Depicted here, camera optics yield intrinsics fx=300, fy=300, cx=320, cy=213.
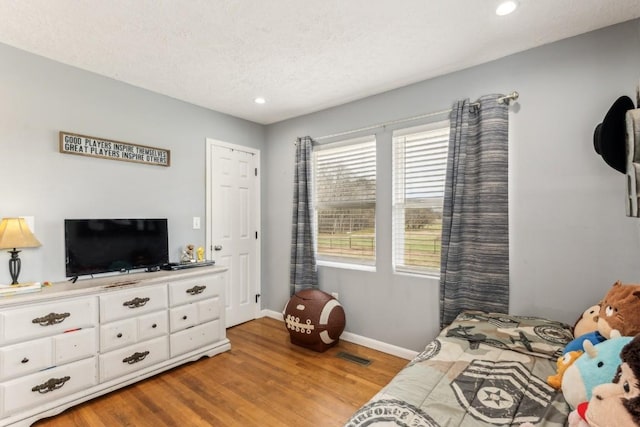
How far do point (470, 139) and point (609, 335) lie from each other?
1630 millimetres

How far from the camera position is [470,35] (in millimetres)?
2115

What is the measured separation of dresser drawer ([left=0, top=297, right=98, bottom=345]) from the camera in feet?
6.23

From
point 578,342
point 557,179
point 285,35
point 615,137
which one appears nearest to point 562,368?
point 578,342

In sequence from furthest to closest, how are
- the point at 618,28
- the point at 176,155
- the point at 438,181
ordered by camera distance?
1. the point at 176,155
2. the point at 438,181
3. the point at 618,28

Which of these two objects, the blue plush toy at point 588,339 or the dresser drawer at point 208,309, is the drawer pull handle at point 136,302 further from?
the blue plush toy at point 588,339

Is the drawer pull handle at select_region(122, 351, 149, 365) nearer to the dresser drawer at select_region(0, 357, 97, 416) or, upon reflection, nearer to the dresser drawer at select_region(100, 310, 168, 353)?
the dresser drawer at select_region(100, 310, 168, 353)

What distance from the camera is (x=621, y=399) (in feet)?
2.80

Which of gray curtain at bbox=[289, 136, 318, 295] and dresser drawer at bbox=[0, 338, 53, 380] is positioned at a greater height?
gray curtain at bbox=[289, 136, 318, 295]

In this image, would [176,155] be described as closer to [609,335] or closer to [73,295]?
[73,295]

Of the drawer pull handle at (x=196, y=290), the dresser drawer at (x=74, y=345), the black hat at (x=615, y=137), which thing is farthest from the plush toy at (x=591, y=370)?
the dresser drawer at (x=74, y=345)

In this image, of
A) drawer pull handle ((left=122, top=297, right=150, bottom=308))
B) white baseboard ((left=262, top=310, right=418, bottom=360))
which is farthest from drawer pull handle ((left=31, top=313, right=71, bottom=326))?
white baseboard ((left=262, top=310, right=418, bottom=360))

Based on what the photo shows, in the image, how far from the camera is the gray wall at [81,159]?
7.47 feet

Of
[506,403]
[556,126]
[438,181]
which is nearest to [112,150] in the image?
[438,181]

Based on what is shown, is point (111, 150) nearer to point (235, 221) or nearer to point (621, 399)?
point (235, 221)
